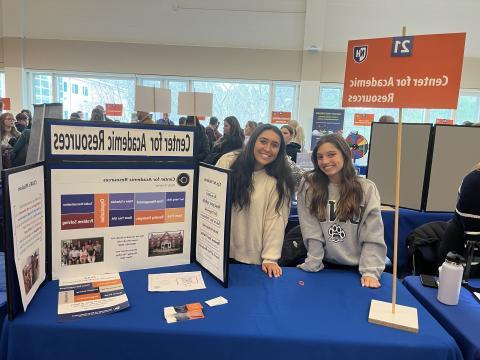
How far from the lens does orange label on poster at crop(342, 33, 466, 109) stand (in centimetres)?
121

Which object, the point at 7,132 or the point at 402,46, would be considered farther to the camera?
the point at 7,132

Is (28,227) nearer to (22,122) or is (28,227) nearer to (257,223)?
(257,223)

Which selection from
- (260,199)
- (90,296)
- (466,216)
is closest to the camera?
(90,296)

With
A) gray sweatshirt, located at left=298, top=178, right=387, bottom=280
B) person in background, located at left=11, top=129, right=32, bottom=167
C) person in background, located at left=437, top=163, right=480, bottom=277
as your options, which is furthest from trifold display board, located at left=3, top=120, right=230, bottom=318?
person in background, located at left=11, top=129, right=32, bottom=167

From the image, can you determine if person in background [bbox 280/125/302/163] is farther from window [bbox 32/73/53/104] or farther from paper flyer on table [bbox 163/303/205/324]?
window [bbox 32/73/53/104]

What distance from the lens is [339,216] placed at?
5.18ft

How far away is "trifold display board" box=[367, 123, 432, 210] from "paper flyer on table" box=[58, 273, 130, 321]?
7.93 ft

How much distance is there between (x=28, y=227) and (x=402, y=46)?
1410 mm

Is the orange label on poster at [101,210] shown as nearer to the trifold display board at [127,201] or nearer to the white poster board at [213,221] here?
the trifold display board at [127,201]

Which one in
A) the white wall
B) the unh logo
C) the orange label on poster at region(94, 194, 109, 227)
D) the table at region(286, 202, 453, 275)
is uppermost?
the white wall

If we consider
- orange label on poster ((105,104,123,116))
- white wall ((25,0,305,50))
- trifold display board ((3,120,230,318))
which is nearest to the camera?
trifold display board ((3,120,230,318))

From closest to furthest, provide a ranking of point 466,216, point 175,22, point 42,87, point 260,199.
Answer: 1. point 260,199
2. point 466,216
3. point 175,22
4. point 42,87

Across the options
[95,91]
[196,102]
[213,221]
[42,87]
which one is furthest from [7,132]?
[213,221]

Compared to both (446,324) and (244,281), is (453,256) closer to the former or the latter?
(446,324)
